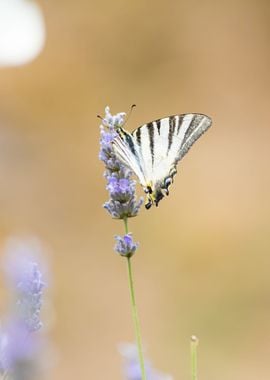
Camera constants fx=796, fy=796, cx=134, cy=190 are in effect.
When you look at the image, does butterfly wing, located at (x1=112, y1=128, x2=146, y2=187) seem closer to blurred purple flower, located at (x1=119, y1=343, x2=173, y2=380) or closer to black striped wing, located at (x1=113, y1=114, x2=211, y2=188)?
black striped wing, located at (x1=113, y1=114, x2=211, y2=188)

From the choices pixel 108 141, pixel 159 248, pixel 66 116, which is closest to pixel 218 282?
pixel 159 248

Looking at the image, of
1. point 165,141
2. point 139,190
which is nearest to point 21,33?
point 139,190

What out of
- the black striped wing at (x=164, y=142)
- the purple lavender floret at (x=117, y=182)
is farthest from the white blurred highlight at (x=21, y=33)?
the purple lavender floret at (x=117, y=182)

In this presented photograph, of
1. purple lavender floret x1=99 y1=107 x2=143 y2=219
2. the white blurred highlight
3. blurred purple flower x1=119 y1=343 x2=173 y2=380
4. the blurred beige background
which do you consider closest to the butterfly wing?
purple lavender floret x1=99 y1=107 x2=143 y2=219

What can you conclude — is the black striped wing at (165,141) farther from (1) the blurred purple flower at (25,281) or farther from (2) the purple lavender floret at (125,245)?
(1) the blurred purple flower at (25,281)

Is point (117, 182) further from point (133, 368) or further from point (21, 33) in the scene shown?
point (21, 33)

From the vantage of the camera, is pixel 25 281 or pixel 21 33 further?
pixel 21 33
